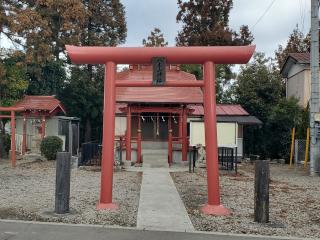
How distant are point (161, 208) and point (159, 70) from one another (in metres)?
3.08

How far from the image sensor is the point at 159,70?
10.4m

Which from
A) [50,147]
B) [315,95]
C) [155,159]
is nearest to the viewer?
[315,95]

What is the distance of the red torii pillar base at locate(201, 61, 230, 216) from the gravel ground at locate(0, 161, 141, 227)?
5.56ft

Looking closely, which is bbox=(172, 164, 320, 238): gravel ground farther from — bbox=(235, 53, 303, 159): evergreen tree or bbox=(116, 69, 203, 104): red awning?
bbox=(235, 53, 303, 159): evergreen tree

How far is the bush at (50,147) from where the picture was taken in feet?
74.4

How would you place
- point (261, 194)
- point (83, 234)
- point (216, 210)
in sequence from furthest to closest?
point (216, 210), point (261, 194), point (83, 234)

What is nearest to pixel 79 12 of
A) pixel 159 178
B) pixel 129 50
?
pixel 159 178

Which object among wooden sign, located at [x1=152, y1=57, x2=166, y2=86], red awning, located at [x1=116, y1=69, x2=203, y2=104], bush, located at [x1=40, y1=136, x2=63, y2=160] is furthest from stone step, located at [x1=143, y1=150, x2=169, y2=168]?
wooden sign, located at [x1=152, y1=57, x2=166, y2=86]

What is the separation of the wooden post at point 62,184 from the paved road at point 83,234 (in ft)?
3.80

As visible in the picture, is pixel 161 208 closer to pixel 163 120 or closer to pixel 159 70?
pixel 159 70

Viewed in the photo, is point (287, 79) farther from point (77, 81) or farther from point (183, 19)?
point (77, 81)

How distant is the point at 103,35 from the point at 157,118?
43.1 ft

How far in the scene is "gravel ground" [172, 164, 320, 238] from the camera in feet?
27.9

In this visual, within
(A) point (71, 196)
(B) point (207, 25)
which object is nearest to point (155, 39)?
(B) point (207, 25)
